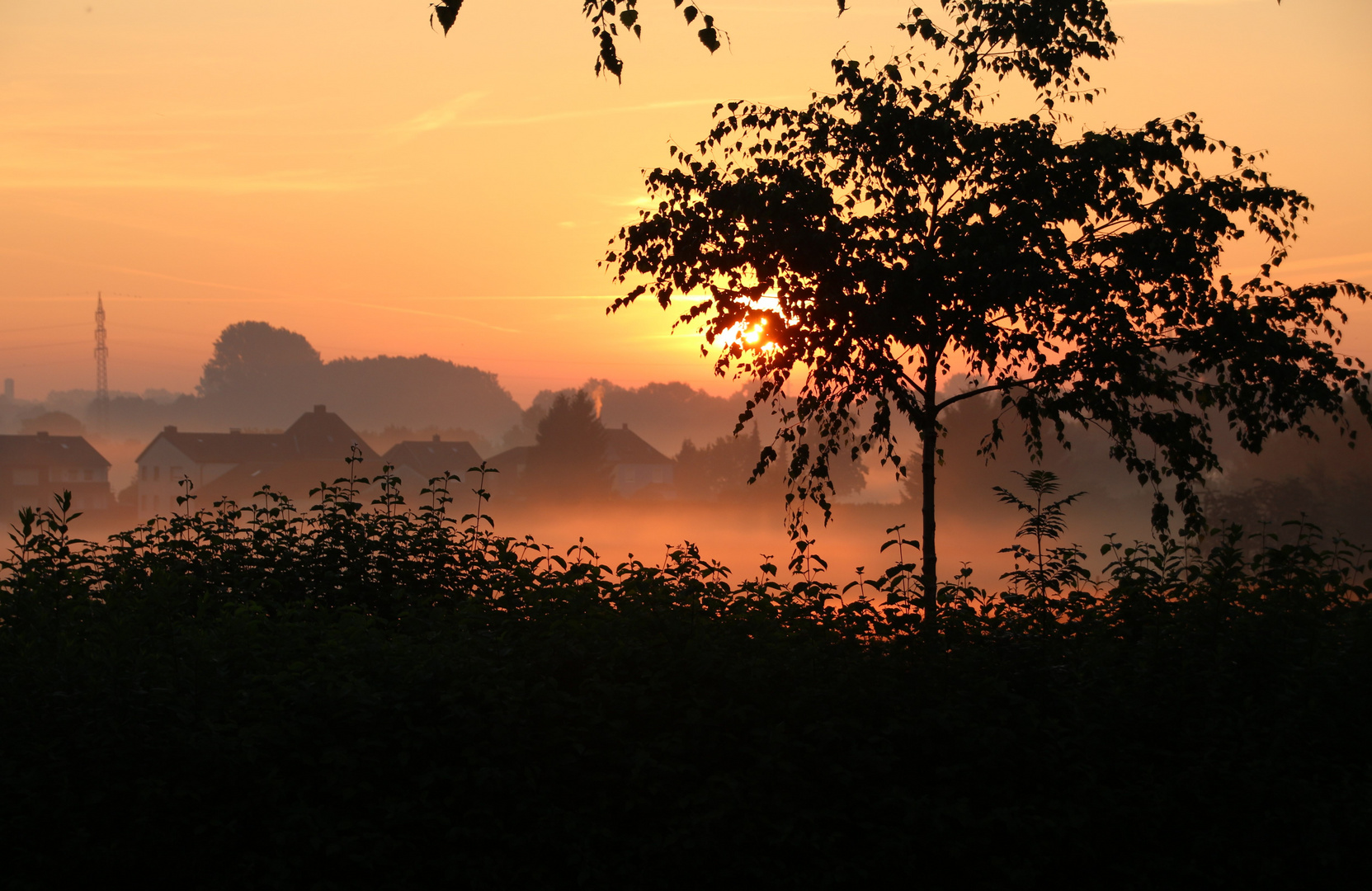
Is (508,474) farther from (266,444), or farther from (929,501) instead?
(929,501)

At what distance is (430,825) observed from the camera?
5465mm

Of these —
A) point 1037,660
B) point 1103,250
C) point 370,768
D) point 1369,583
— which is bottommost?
point 370,768

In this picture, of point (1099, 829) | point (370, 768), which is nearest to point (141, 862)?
point (370, 768)

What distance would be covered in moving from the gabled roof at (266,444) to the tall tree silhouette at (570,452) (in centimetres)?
1750

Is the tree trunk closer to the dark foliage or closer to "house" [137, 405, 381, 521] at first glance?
the dark foliage

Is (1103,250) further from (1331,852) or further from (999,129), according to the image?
(1331,852)

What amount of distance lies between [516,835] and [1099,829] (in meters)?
3.51

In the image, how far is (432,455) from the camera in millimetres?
92375

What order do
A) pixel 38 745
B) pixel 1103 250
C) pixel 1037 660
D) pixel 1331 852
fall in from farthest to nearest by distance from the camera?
pixel 1103 250 → pixel 1037 660 → pixel 1331 852 → pixel 38 745

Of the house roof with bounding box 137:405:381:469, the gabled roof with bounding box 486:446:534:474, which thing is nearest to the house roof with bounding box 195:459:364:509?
the house roof with bounding box 137:405:381:469

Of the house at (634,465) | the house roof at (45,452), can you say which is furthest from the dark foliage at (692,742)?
the house roof at (45,452)

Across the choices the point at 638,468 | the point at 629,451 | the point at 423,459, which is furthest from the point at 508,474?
the point at 638,468

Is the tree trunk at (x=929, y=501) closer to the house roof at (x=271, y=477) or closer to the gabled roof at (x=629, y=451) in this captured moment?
the house roof at (x=271, y=477)

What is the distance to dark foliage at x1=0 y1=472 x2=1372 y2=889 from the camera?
5.33 meters
